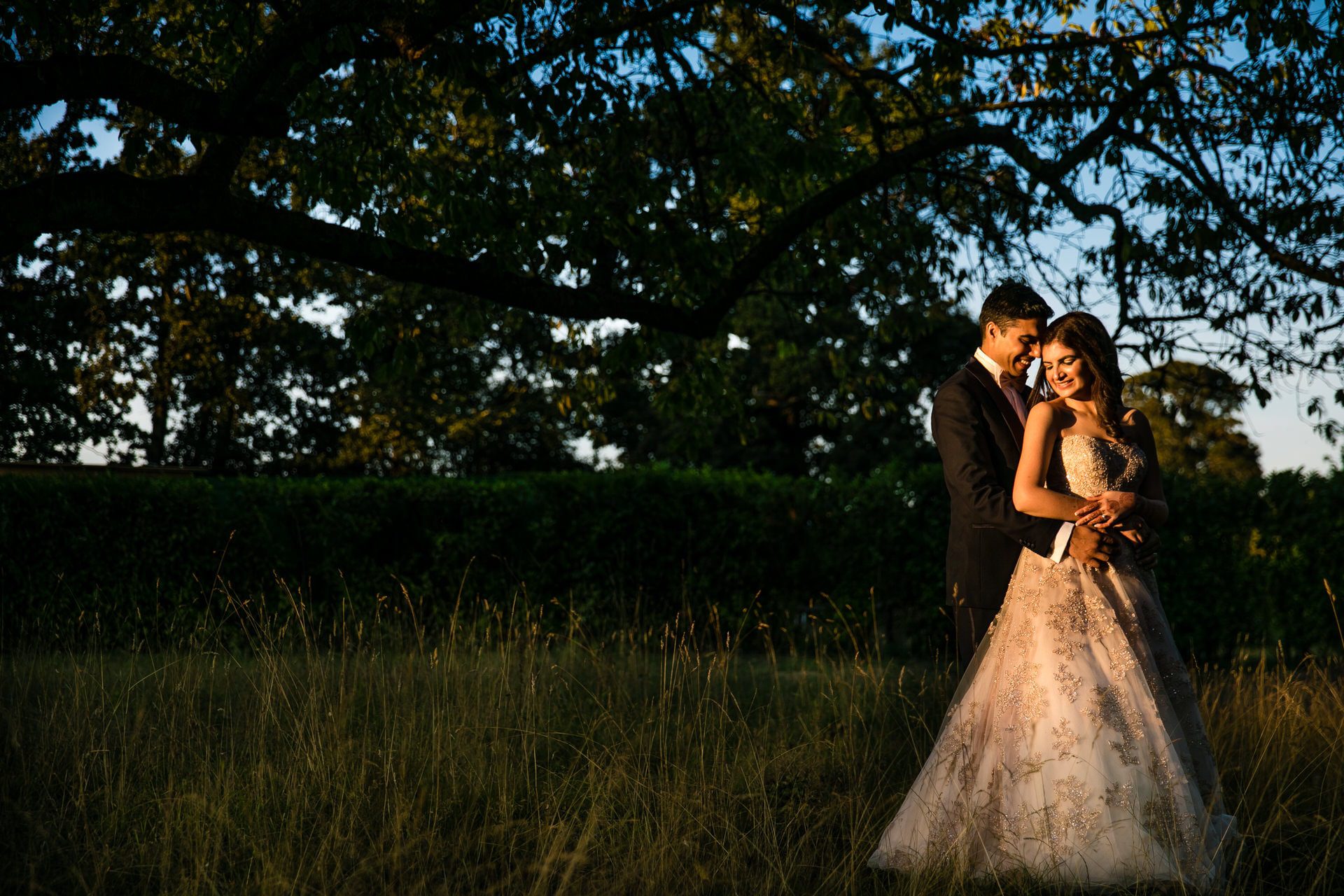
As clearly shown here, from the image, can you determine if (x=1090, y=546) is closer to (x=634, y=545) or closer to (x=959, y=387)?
(x=959, y=387)

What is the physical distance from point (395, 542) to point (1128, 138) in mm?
7666

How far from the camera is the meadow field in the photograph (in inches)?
157

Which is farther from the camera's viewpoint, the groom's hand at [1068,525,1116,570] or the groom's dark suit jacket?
the groom's dark suit jacket

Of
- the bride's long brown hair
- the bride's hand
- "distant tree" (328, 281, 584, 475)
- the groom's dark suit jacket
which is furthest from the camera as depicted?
"distant tree" (328, 281, 584, 475)

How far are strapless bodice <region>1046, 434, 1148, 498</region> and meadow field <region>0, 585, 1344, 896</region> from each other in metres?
1.43

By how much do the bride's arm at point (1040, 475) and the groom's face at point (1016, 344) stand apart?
1.17ft

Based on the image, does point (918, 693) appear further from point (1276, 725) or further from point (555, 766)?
point (555, 766)

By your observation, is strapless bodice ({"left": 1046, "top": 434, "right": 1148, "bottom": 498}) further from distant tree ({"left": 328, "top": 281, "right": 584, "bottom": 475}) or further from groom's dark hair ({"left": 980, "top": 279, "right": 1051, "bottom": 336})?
distant tree ({"left": 328, "top": 281, "right": 584, "bottom": 475})

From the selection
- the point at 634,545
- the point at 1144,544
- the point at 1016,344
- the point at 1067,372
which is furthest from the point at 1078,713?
the point at 634,545

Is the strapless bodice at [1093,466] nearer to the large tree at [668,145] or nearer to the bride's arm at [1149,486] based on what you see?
the bride's arm at [1149,486]

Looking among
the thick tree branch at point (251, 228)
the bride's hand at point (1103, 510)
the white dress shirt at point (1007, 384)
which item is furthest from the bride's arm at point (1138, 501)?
the thick tree branch at point (251, 228)

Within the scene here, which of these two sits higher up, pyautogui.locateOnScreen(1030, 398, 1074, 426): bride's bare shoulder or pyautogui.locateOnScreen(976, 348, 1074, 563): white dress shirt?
pyautogui.locateOnScreen(976, 348, 1074, 563): white dress shirt

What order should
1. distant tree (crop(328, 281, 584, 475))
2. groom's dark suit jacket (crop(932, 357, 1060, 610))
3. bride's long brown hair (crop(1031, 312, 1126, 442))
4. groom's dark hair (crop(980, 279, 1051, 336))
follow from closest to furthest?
bride's long brown hair (crop(1031, 312, 1126, 442)), groom's dark suit jacket (crop(932, 357, 1060, 610)), groom's dark hair (crop(980, 279, 1051, 336)), distant tree (crop(328, 281, 584, 475))

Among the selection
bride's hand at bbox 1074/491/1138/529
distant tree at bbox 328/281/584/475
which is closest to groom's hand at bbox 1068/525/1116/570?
bride's hand at bbox 1074/491/1138/529
